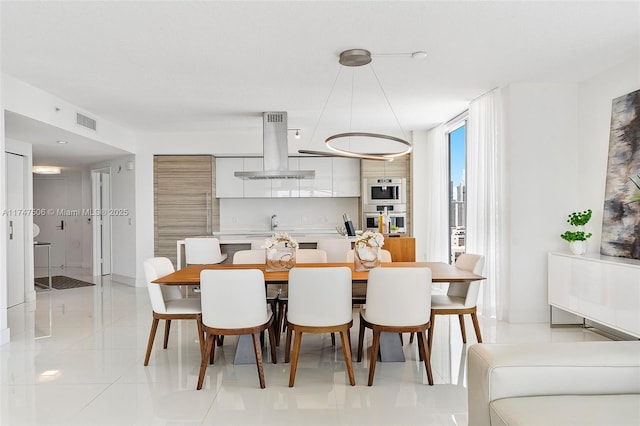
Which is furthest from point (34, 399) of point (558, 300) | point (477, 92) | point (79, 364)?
point (477, 92)

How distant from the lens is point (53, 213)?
1030cm

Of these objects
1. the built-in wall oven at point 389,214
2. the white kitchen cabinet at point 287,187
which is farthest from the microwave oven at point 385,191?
the white kitchen cabinet at point 287,187

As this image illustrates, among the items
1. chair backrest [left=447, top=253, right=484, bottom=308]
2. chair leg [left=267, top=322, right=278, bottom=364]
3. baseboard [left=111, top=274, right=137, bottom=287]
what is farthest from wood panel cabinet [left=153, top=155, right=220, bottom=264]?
chair backrest [left=447, top=253, right=484, bottom=308]

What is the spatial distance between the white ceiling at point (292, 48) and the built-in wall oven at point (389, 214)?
216 centimetres

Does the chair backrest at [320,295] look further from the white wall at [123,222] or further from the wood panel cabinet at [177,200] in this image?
the white wall at [123,222]

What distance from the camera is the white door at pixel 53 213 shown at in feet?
33.7

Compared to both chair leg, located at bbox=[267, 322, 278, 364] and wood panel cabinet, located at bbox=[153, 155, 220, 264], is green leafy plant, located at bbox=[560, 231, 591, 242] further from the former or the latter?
wood panel cabinet, located at bbox=[153, 155, 220, 264]

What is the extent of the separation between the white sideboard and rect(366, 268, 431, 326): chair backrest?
168 cm

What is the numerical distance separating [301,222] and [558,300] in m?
4.49

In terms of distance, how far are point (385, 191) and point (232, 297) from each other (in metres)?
4.61

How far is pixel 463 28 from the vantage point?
10.3 ft

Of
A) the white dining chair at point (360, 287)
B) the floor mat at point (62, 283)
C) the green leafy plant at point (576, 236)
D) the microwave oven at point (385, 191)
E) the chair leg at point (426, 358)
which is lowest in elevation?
the floor mat at point (62, 283)

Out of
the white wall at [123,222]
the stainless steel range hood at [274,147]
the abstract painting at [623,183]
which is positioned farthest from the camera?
the white wall at [123,222]

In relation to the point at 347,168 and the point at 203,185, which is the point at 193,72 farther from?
the point at 347,168
